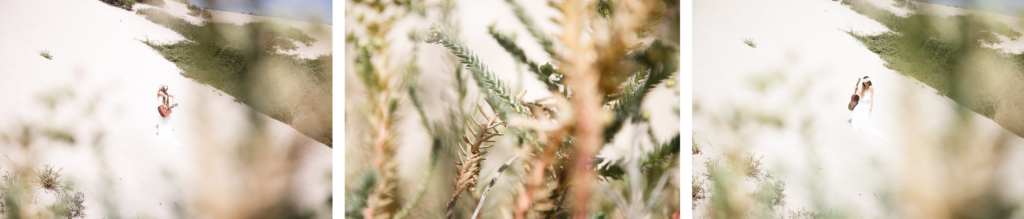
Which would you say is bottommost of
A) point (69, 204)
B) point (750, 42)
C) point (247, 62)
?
point (69, 204)

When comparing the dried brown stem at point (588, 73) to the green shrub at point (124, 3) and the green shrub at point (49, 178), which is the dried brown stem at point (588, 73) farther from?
the green shrub at point (49, 178)

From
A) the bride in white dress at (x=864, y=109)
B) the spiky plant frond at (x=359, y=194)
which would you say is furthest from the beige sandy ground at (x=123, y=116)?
the bride in white dress at (x=864, y=109)

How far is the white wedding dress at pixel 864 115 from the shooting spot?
2.87ft

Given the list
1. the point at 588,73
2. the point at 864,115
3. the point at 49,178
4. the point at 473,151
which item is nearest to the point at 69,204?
the point at 49,178

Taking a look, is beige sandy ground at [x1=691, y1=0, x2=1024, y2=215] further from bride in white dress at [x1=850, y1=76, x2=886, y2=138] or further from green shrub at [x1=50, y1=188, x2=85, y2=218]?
green shrub at [x1=50, y1=188, x2=85, y2=218]

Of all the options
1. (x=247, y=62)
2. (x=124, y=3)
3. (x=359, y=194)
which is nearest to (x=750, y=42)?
(x=359, y=194)

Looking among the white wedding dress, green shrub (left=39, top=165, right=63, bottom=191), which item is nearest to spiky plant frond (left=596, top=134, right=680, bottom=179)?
the white wedding dress

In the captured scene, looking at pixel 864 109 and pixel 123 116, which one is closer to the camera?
pixel 864 109

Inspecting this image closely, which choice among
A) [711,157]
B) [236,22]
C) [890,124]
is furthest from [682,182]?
[236,22]

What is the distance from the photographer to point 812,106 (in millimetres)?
921

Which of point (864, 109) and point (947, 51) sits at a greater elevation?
point (947, 51)

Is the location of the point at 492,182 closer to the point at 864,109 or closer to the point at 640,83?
the point at 640,83

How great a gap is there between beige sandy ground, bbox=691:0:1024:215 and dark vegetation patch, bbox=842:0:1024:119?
0.04ft

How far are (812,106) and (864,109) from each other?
0.25 feet
